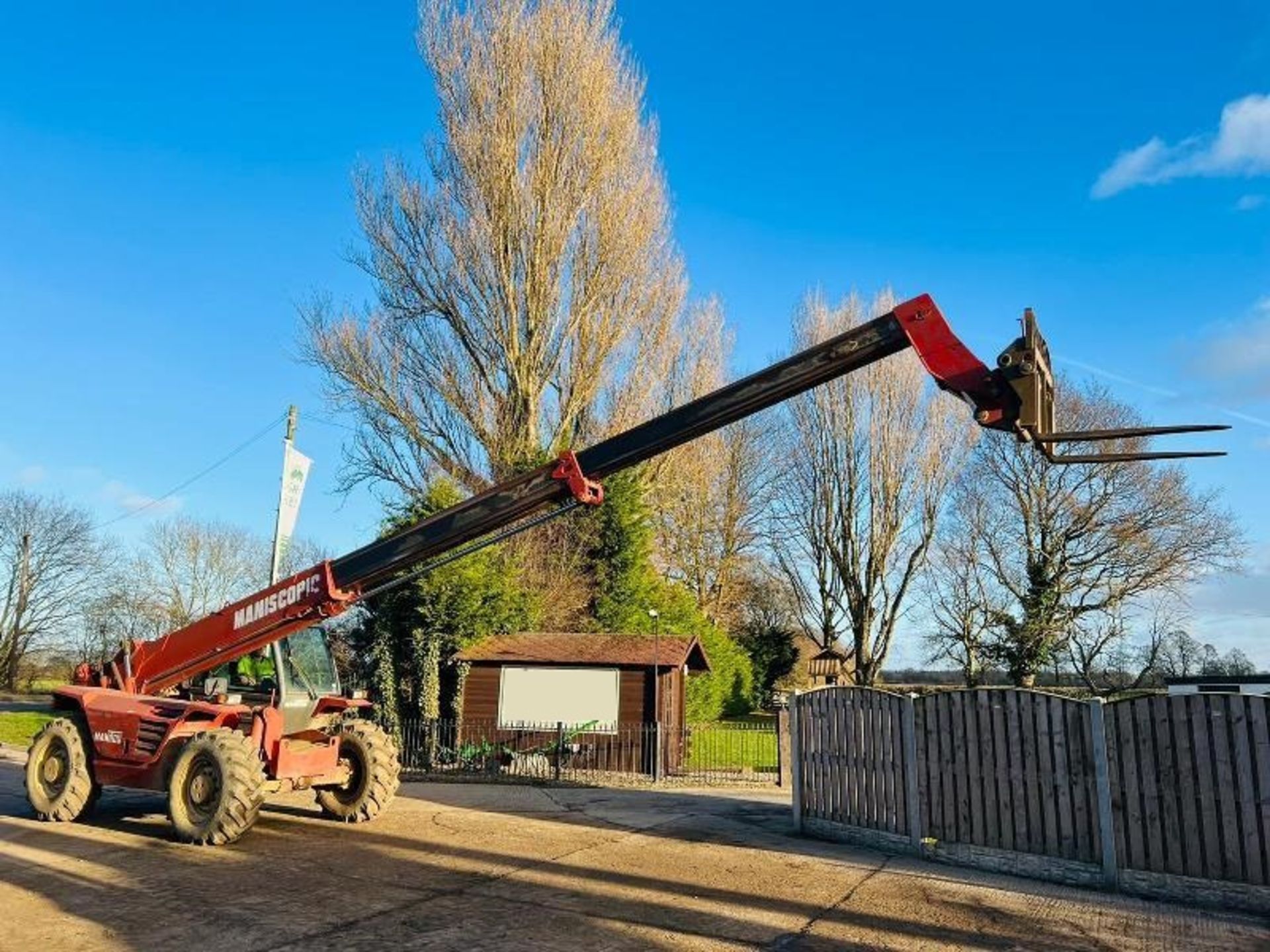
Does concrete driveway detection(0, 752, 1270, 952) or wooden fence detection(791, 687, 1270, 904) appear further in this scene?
wooden fence detection(791, 687, 1270, 904)

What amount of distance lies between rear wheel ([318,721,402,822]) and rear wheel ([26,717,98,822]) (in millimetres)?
2691

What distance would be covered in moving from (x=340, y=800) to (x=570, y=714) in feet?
29.8

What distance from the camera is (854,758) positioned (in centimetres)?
1031

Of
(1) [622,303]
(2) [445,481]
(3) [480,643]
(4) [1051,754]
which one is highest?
(1) [622,303]

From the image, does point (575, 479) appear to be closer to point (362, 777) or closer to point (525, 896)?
point (525, 896)

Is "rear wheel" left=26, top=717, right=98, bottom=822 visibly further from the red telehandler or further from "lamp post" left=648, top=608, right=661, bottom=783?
"lamp post" left=648, top=608, right=661, bottom=783

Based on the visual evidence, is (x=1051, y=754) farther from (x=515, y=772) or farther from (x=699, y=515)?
(x=699, y=515)

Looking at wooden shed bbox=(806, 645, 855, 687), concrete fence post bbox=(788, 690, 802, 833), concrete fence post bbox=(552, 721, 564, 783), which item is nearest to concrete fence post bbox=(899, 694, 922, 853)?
concrete fence post bbox=(788, 690, 802, 833)

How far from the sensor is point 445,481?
24141 mm

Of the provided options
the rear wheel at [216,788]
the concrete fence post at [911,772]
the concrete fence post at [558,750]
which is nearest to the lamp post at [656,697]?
the concrete fence post at [558,750]

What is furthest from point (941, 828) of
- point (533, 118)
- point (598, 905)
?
→ point (533, 118)

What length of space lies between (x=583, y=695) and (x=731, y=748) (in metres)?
7.66

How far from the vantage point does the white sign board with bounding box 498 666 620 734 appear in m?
20.0

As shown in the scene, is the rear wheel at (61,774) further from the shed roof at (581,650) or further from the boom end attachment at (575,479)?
the shed roof at (581,650)
